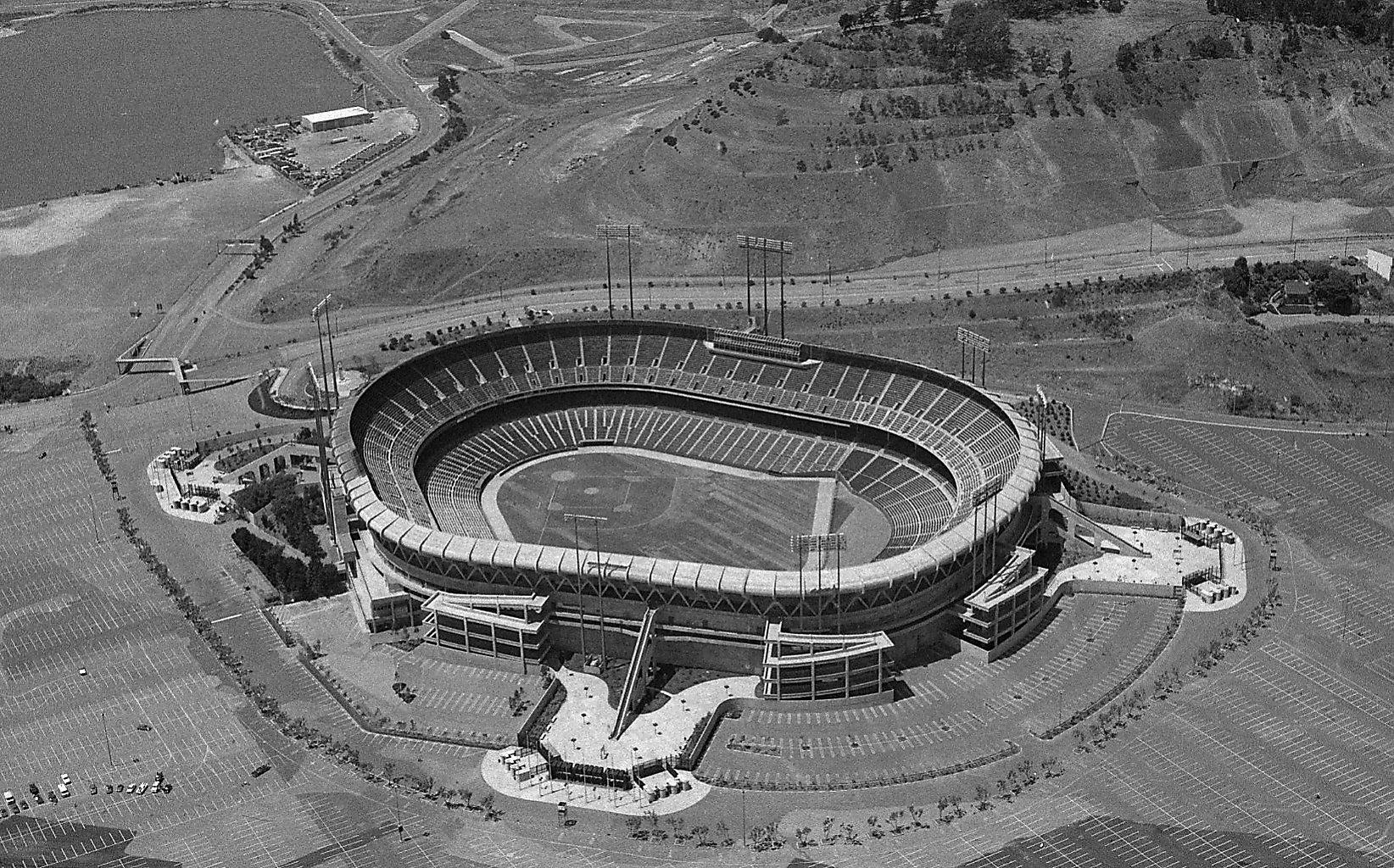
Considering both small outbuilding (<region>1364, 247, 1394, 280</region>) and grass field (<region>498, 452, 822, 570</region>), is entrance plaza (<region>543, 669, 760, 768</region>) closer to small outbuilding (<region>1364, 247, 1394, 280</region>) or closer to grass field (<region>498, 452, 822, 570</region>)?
grass field (<region>498, 452, 822, 570</region>)

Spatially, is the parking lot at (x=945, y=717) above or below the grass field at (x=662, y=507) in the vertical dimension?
below

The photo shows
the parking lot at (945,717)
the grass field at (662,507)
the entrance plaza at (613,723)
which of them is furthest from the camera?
the grass field at (662,507)

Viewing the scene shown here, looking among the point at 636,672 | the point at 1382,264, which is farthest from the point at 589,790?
the point at 1382,264

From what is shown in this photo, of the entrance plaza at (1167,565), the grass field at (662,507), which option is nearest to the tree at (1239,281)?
the entrance plaza at (1167,565)

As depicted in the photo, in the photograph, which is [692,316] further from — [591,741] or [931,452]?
[591,741]

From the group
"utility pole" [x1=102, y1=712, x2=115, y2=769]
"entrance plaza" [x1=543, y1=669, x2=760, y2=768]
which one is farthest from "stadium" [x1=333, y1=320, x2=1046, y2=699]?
"utility pole" [x1=102, y1=712, x2=115, y2=769]

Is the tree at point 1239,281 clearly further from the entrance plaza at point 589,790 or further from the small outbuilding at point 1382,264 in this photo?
the entrance plaza at point 589,790

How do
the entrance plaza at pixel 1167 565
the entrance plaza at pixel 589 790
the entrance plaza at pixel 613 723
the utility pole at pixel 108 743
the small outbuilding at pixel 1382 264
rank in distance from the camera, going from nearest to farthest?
the entrance plaza at pixel 589 790 → the entrance plaza at pixel 613 723 → the utility pole at pixel 108 743 → the entrance plaza at pixel 1167 565 → the small outbuilding at pixel 1382 264

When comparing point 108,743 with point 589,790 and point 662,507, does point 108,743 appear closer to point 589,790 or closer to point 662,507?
point 589,790

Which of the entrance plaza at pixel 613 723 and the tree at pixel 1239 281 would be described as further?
the tree at pixel 1239 281

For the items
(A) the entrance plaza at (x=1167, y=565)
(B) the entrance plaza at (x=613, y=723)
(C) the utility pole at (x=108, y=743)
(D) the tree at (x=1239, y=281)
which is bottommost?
(C) the utility pole at (x=108, y=743)
